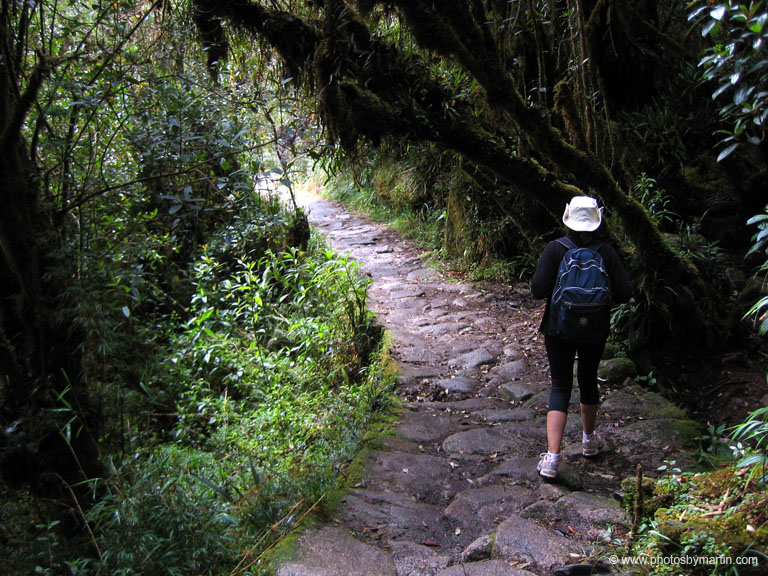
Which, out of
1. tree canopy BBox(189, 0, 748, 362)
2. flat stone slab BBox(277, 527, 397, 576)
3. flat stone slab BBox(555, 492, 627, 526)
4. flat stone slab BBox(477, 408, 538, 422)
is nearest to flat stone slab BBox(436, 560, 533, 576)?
flat stone slab BBox(277, 527, 397, 576)

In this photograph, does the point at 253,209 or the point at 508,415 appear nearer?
the point at 253,209

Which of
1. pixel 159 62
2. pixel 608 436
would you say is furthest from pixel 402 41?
pixel 608 436

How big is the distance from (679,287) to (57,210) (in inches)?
194

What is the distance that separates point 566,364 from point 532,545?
1.28 metres

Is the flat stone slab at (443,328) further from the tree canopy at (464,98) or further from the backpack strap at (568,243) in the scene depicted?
the backpack strap at (568,243)

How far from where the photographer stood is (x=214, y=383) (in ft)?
18.2

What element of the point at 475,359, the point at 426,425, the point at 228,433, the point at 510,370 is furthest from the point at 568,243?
the point at 228,433

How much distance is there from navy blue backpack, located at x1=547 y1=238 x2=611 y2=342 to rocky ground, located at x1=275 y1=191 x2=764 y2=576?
0.87 meters

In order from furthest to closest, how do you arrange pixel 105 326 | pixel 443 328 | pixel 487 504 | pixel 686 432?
pixel 443 328, pixel 686 432, pixel 487 504, pixel 105 326

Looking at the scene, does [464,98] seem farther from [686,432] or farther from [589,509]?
[589,509]

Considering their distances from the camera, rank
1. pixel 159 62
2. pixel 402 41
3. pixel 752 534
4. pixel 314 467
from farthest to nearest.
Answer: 1. pixel 402 41
2. pixel 159 62
3. pixel 314 467
4. pixel 752 534

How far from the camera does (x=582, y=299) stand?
3.44 meters

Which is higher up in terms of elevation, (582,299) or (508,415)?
(582,299)

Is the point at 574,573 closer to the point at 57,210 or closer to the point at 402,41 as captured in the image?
the point at 57,210
